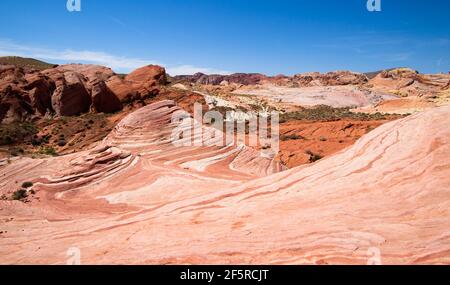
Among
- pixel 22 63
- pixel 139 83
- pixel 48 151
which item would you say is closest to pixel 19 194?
pixel 48 151

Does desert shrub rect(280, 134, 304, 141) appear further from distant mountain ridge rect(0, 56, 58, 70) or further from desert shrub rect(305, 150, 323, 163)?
distant mountain ridge rect(0, 56, 58, 70)

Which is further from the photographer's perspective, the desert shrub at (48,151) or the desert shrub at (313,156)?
the desert shrub at (313,156)

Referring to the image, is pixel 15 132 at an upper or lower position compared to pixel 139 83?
lower

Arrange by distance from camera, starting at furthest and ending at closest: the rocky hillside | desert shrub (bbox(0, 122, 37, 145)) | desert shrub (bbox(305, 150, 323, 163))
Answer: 1. the rocky hillside
2. desert shrub (bbox(0, 122, 37, 145))
3. desert shrub (bbox(305, 150, 323, 163))

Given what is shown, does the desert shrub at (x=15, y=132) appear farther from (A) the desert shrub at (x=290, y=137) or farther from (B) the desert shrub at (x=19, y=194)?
(B) the desert shrub at (x=19, y=194)

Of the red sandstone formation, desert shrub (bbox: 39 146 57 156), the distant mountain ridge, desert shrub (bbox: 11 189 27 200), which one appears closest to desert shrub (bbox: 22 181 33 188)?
desert shrub (bbox: 11 189 27 200)

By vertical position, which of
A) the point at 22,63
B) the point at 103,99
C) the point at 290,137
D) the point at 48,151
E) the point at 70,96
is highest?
the point at 22,63

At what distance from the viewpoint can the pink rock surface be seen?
223 inches

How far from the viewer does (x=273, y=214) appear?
725 centimetres

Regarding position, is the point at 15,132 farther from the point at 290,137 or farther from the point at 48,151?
the point at 290,137

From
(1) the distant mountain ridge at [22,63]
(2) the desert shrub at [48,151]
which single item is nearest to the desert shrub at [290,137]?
(2) the desert shrub at [48,151]

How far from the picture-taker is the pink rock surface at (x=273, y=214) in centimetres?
566

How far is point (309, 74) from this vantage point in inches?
4941
